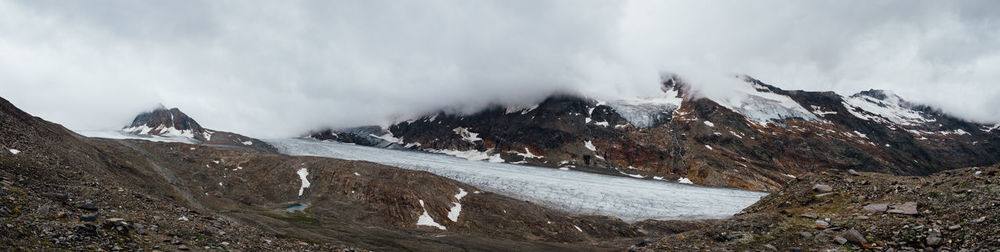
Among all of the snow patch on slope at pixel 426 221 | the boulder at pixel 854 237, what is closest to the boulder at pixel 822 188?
the boulder at pixel 854 237

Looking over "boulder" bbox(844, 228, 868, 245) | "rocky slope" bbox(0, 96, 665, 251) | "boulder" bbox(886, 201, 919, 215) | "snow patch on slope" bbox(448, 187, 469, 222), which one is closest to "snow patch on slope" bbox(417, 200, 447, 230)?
"rocky slope" bbox(0, 96, 665, 251)

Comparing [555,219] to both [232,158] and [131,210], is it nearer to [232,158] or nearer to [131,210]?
[131,210]

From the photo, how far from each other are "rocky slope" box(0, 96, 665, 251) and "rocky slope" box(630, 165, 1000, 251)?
76.7 feet

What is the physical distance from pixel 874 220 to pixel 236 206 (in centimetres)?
9289

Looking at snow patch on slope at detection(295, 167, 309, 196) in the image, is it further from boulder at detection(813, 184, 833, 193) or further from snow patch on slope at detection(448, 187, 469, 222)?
boulder at detection(813, 184, 833, 193)

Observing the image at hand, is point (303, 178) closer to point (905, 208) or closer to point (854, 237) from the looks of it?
point (854, 237)

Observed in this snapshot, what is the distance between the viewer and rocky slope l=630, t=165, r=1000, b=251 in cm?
1461

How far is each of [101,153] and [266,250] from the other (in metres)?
67.7

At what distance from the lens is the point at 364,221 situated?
90875mm

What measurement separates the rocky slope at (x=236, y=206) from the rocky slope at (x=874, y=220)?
23.4 m

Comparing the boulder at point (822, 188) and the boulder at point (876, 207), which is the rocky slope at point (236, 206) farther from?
the boulder at point (822, 188)

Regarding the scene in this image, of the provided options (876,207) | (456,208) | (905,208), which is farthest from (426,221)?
(905,208)

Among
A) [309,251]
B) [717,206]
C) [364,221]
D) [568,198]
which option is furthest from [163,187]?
[717,206]

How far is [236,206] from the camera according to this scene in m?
81.8
